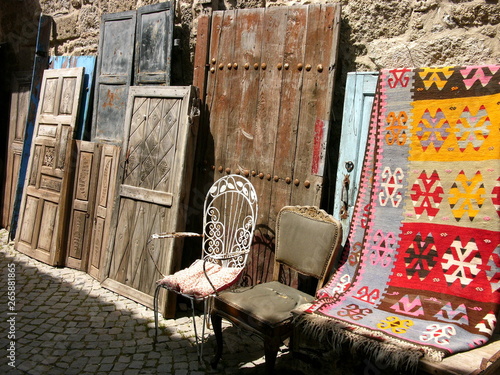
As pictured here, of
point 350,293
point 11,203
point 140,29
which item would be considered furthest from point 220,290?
point 11,203

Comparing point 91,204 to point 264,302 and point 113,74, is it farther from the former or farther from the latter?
point 264,302

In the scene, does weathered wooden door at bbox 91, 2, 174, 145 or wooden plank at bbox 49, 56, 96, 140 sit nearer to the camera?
weathered wooden door at bbox 91, 2, 174, 145

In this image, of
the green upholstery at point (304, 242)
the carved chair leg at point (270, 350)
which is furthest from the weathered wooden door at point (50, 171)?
the carved chair leg at point (270, 350)

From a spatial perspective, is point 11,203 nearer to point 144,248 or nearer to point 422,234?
point 144,248

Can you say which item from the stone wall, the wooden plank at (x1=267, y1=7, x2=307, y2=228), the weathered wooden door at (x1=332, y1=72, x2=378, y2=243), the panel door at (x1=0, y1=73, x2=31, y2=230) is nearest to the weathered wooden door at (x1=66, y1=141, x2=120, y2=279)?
the stone wall

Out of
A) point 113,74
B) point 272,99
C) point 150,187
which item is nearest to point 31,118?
point 113,74

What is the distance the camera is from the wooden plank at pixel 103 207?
469 centimetres

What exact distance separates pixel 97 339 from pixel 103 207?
1662 mm

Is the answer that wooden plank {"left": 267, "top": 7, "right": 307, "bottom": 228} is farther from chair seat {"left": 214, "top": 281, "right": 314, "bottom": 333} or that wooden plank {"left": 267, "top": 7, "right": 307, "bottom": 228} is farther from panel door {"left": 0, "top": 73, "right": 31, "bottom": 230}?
panel door {"left": 0, "top": 73, "right": 31, "bottom": 230}

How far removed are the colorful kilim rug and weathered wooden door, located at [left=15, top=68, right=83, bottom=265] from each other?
134 inches

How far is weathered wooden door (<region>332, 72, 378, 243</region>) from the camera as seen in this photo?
3154mm

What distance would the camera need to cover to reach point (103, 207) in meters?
4.80

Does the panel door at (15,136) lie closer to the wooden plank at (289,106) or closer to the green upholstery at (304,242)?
the wooden plank at (289,106)

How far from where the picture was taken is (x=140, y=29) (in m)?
4.77
